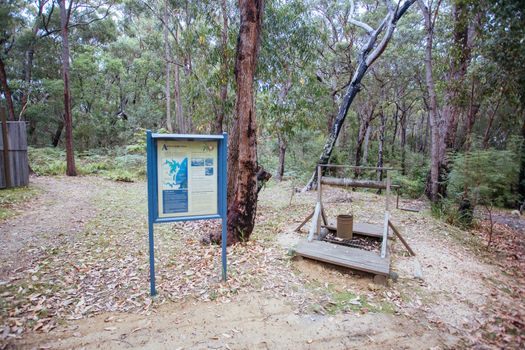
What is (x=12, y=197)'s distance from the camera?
7293mm

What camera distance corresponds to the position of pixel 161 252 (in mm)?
4543

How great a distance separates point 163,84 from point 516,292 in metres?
23.4

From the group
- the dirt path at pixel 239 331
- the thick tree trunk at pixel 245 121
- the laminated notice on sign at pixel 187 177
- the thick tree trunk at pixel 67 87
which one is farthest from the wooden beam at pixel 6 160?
the laminated notice on sign at pixel 187 177

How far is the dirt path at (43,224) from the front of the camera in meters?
4.22

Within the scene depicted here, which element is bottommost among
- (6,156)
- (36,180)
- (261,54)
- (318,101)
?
(36,180)

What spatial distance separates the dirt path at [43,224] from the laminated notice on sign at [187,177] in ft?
8.02

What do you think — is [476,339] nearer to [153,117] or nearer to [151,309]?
[151,309]

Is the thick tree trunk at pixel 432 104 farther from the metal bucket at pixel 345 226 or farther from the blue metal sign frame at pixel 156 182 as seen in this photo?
the blue metal sign frame at pixel 156 182

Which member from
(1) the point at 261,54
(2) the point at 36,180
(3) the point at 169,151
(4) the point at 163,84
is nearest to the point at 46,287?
(3) the point at 169,151

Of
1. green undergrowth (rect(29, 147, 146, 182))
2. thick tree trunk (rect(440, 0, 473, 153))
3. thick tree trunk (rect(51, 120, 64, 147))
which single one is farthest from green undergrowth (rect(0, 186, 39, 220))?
thick tree trunk (rect(51, 120, 64, 147))

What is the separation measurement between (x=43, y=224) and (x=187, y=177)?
4289 mm

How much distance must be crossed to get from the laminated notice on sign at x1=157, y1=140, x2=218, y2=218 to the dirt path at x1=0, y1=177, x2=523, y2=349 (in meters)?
1.02

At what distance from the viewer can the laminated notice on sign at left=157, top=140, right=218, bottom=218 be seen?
3.18 meters

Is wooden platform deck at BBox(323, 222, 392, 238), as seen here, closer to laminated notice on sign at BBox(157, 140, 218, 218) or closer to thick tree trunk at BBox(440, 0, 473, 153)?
laminated notice on sign at BBox(157, 140, 218, 218)
